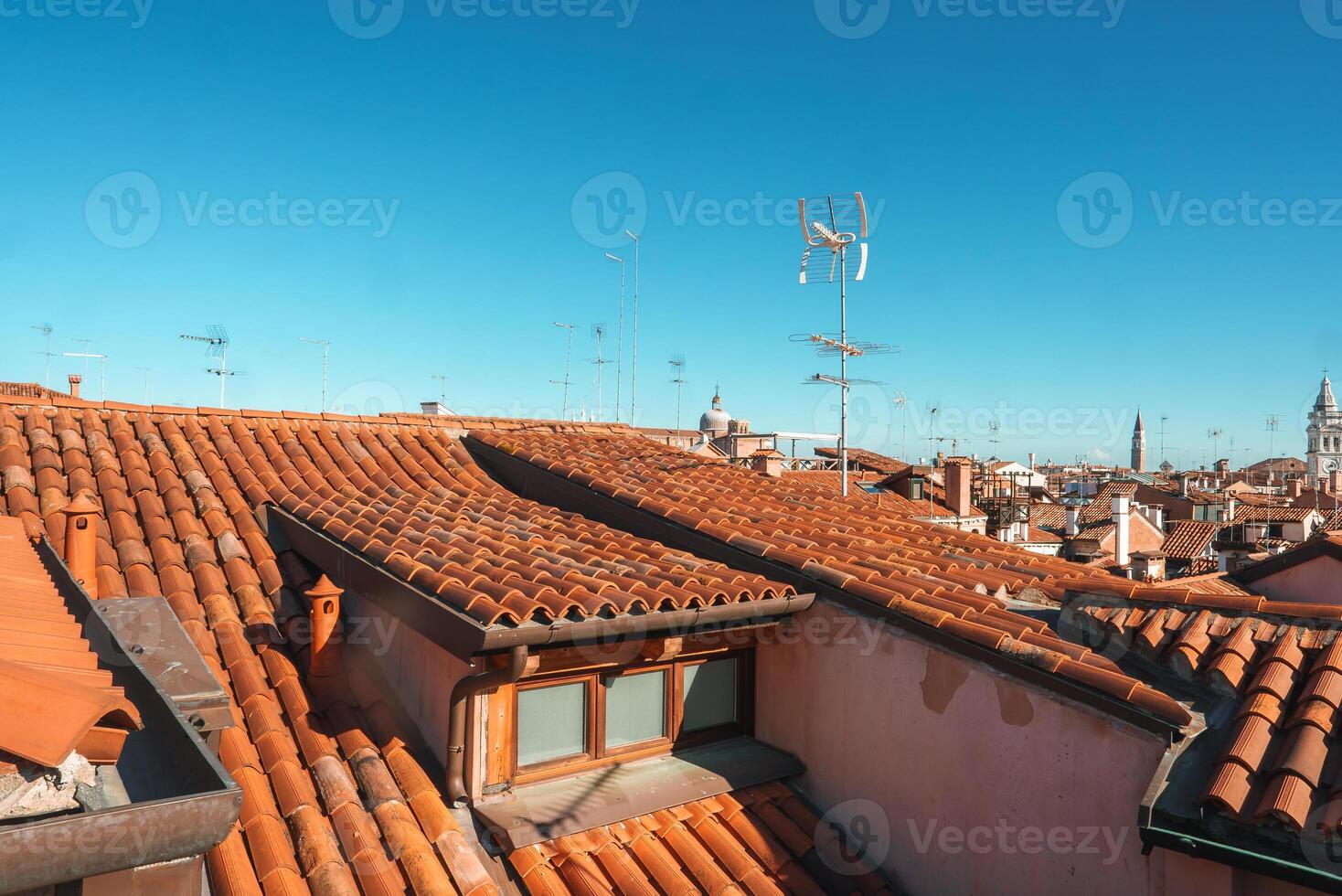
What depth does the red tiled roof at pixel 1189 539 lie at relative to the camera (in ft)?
97.2

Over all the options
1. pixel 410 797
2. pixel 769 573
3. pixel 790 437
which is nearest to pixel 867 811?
pixel 769 573

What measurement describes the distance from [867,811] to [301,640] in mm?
3725

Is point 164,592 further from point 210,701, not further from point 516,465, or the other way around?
point 516,465

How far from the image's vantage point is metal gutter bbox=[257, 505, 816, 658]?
3590mm

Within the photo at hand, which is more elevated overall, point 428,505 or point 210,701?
point 428,505

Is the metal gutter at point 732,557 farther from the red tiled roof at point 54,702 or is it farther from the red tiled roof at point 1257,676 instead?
the red tiled roof at point 54,702

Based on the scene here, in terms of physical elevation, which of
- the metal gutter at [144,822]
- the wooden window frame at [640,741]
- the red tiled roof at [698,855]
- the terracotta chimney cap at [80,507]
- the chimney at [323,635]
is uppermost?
the terracotta chimney cap at [80,507]

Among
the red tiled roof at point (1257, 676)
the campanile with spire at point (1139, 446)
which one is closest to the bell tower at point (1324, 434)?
the campanile with spire at point (1139, 446)

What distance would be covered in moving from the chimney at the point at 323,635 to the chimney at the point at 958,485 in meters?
24.9

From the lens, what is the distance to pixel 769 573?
495cm

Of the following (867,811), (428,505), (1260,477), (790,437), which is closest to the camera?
(867,811)

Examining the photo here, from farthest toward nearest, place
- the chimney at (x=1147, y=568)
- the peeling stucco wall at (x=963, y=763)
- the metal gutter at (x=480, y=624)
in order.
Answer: the chimney at (x=1147, y=568), the metal gutter at (x=480, y=624), the peeling stucco wall at (x=963, y=763)

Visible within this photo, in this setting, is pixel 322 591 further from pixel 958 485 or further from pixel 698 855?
pixel 958 485

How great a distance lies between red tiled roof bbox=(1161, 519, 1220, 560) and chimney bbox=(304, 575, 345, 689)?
3232cm
